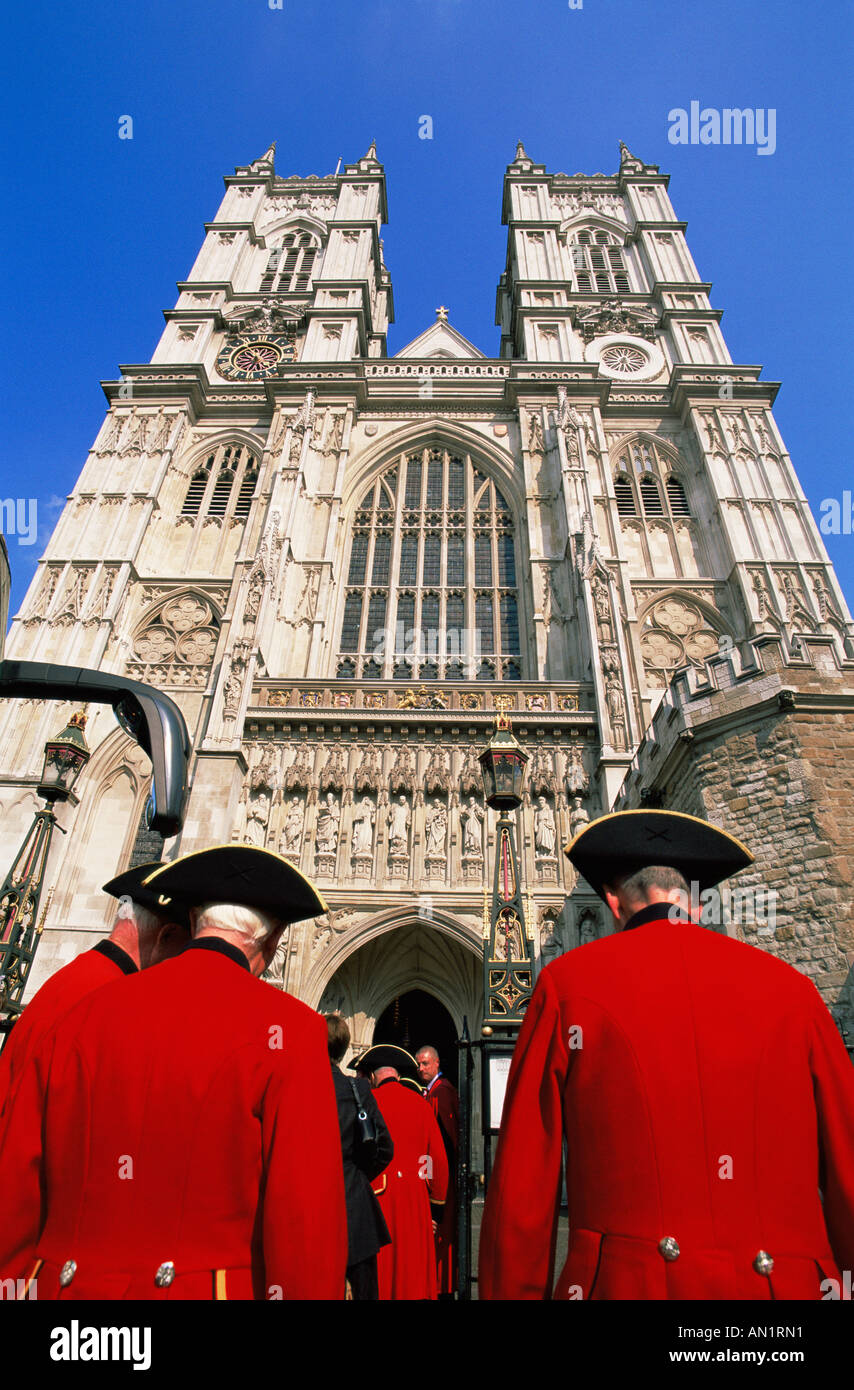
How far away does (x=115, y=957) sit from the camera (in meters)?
2.52

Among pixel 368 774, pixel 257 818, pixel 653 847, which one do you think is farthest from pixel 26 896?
pixel 368 774

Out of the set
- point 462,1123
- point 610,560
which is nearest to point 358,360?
point 610,560

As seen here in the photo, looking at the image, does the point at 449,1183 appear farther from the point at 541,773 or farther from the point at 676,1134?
the point at 541,773

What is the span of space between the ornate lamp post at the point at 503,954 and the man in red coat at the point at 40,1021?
2904 mm

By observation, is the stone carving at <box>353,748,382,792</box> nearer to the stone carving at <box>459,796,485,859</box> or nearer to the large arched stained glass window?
the stone carving at <box>459,796,485,859</box>

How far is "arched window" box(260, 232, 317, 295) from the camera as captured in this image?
27750 millimetres

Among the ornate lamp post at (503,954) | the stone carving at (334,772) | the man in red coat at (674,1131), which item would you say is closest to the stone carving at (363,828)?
the stone carving at (334,772)

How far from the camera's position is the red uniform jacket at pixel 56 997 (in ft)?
6.61

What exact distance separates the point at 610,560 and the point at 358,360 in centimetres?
1068

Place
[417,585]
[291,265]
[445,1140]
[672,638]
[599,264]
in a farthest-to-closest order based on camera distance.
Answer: [291,265]
[599,264]
[417,585]
[672,638]
[445,1140]

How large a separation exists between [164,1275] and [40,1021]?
1.02 meters

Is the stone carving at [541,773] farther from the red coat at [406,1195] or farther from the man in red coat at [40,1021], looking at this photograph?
the man in red coat at [40,1021]

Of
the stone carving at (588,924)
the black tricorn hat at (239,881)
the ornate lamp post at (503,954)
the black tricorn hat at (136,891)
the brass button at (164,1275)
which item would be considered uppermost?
the stone carving at (588,924)
